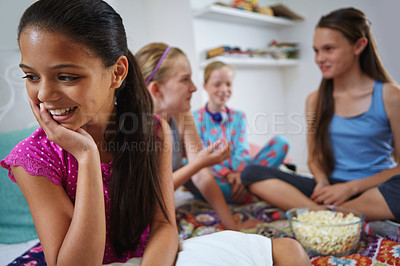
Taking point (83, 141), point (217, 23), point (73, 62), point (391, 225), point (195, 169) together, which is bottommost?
point (391, 225)

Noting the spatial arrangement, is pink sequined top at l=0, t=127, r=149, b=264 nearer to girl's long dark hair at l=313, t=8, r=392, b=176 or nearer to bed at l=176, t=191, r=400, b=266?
bed at l=176, t=191, r=400, b=266

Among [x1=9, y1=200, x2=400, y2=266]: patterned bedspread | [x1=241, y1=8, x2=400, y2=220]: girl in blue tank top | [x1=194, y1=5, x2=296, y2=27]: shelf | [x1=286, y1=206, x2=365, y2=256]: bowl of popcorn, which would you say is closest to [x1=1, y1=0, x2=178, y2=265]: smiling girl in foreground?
[x1=9, y1=200, x2=400, y2=266]: patterned bedspread

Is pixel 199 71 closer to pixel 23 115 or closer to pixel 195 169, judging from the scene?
pixel 195 169

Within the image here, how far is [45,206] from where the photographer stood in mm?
455

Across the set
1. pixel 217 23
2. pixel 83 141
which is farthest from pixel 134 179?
pixel 217 23

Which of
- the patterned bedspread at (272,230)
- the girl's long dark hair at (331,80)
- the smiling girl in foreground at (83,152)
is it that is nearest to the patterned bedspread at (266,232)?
the patterned bedspread at (272,230)

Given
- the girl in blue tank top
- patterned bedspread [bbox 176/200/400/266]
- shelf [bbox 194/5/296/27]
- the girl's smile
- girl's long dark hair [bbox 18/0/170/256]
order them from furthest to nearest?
shelf [bbox 194/5/296/27] → the girl in blue tank top → patterned bedspread [bbox 176/200/400/266] → girl's long dark hair [bbox 18/0/170/256] → the girl's smile

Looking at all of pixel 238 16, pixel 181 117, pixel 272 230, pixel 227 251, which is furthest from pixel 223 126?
pixel 238 16

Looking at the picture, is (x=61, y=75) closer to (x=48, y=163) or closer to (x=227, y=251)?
(x=48, y=163)

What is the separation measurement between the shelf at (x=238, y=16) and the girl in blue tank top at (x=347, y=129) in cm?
51

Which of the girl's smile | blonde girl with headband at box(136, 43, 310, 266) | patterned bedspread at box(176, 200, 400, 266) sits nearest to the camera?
the girl's smile

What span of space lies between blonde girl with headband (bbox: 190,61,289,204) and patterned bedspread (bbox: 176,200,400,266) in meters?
0.07

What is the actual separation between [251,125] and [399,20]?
54 cm

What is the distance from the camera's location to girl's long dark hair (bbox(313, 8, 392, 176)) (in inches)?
37.5
